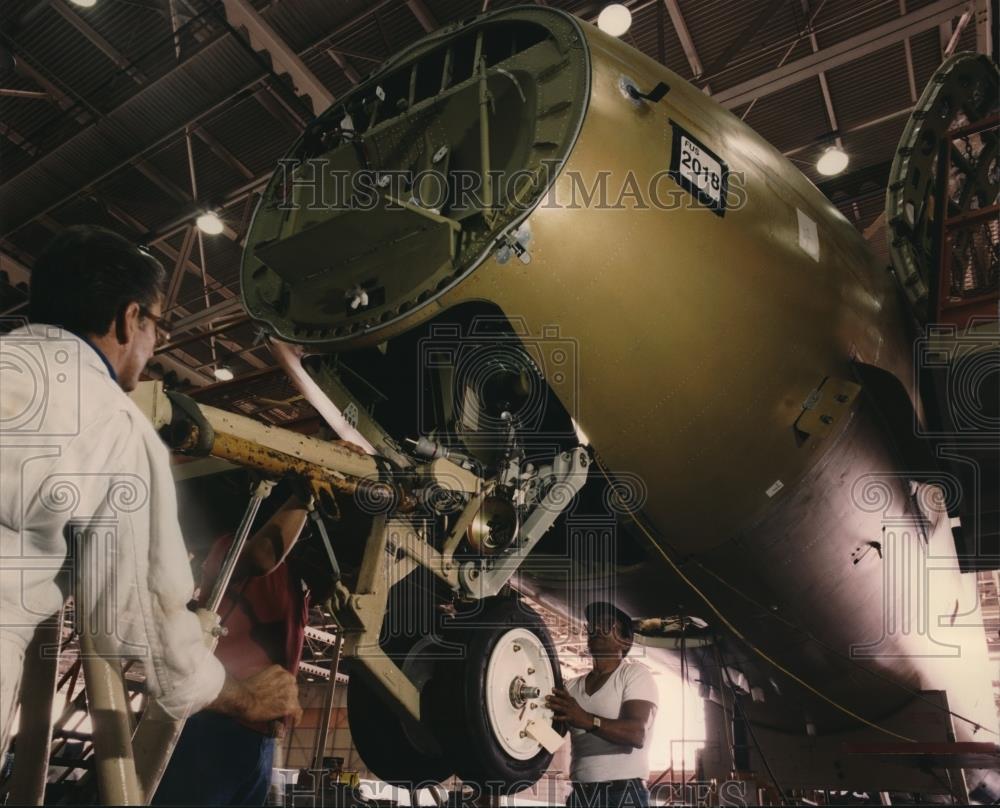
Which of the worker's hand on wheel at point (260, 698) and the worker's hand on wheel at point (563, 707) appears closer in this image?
the worker's hand on wheel at point (260, 698)

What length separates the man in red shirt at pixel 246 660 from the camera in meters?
2.50

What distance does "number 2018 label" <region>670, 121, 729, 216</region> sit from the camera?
2.97 metres

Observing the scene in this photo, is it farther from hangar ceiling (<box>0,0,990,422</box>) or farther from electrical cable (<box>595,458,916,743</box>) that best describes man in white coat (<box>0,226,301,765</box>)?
hangar ceiling (<box>0,0,990,422</box>)

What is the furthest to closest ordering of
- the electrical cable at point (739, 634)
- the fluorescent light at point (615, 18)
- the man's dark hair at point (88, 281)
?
the fluorescent light at point (615, 18) → the electrical cable at point (739, 634) → the man's dark hair at point (88, 281)

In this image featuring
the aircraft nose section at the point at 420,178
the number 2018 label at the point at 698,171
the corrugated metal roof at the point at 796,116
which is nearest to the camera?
the aircraft nose section at the point at 420,178

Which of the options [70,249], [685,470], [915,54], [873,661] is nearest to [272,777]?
[685,470]

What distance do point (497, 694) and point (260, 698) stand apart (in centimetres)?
89

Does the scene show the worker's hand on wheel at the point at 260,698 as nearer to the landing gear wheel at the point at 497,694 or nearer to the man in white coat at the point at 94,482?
the man in white coat at the point at 94,482

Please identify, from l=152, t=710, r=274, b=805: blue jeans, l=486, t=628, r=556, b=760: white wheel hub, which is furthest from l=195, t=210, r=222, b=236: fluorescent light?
l=486, t=628, r=556, b=760: white wheel hub

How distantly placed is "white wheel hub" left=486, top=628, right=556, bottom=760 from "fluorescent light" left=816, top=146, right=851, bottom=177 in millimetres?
8827

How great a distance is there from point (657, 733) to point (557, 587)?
27.1 metres

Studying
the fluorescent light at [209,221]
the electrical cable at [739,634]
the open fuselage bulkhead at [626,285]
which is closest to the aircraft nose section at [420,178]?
the open fuselage bulkhead at [626,285]

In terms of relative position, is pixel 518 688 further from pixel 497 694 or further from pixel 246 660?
pixel 246 660

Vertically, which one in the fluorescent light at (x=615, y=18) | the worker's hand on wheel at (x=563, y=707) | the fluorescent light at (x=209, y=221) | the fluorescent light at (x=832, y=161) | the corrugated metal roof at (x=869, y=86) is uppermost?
the corrugated metal roof at (x=869, y=86)
